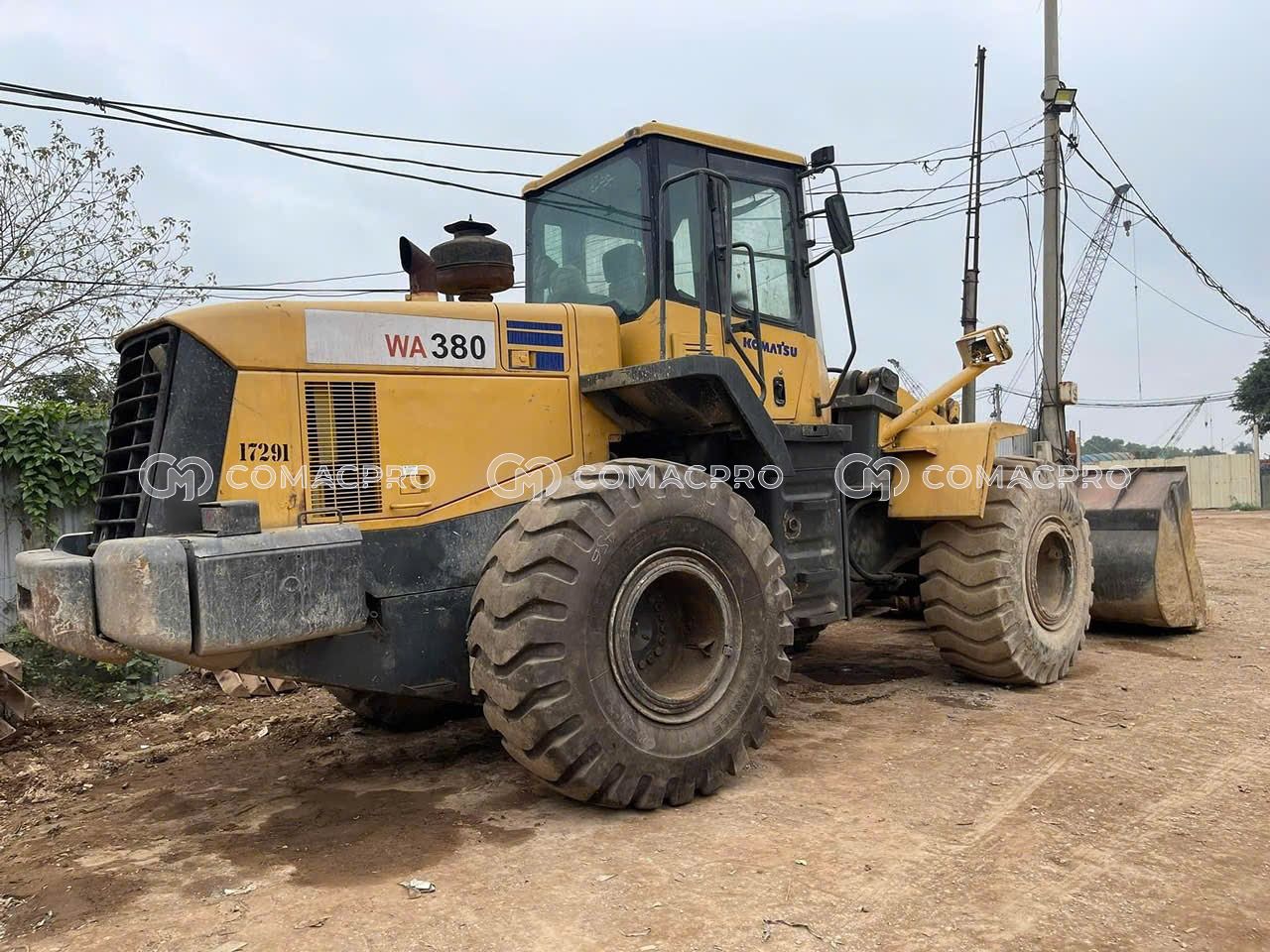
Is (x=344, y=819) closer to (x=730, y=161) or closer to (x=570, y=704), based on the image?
(x=570, y=704)

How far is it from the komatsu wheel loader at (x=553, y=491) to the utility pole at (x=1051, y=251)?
359 inches

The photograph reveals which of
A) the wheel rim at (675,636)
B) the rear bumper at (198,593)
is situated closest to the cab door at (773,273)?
the wheel rim at (675,636)

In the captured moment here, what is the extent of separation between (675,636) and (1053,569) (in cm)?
374

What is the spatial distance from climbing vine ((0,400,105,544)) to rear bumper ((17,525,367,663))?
438cm

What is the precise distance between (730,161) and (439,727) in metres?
3.82

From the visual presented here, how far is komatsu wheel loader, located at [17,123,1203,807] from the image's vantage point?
3.81 meters

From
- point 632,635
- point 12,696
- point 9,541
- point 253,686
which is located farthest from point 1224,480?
point 12,696

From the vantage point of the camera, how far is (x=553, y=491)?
13.4ft

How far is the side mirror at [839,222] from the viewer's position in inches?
215

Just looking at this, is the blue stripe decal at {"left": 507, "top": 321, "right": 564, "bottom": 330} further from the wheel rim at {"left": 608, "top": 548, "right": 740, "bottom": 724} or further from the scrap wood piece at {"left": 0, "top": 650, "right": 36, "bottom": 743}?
the scrap wood piece at {"left": 0, "top": 650, "right": 36, "bottom": 743}

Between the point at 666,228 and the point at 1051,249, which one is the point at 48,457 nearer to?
the point at 666,228

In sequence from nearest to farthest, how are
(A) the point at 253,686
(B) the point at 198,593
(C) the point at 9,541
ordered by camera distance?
(B) the point at 198,593
(A) the point at 253,686
(C) the point at 9,541

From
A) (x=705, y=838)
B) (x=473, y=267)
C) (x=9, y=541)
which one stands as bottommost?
(x=705, y=838)

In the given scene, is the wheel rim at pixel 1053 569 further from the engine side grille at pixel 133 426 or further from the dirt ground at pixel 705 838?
the engine side grille at pixel 133 426
